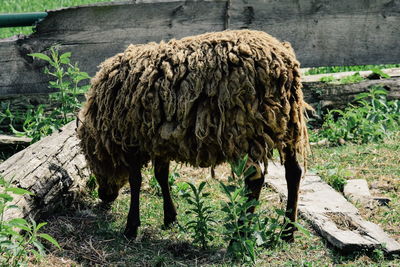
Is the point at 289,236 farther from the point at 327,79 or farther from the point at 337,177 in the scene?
the point at 327,79

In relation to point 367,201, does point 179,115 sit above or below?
above

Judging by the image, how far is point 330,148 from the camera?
740 cm

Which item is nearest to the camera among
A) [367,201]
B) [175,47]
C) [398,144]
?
[175,47]

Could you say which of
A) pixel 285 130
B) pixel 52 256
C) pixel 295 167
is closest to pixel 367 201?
pixel 295 167

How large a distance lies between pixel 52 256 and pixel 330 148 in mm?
3851

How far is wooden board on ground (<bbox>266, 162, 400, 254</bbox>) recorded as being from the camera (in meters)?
4.75

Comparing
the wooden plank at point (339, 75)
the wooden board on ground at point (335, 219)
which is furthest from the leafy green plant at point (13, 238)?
the wooden plank at point (339, 75)

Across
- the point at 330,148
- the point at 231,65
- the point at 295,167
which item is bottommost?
the point at 330,148

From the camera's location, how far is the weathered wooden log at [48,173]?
5.13m

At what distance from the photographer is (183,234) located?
5.29 meters

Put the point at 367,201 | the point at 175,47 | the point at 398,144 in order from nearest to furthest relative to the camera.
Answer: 1. the point at 175,47
2. the point at 367,201
3. the point at 398,144

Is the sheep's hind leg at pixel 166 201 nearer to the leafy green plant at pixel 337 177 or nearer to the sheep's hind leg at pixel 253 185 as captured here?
the sheep's hind leg at pixel 253 185

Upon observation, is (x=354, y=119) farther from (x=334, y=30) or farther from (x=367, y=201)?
(x=367, y=201)

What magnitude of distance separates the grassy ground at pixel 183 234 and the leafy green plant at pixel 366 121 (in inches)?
22.0
